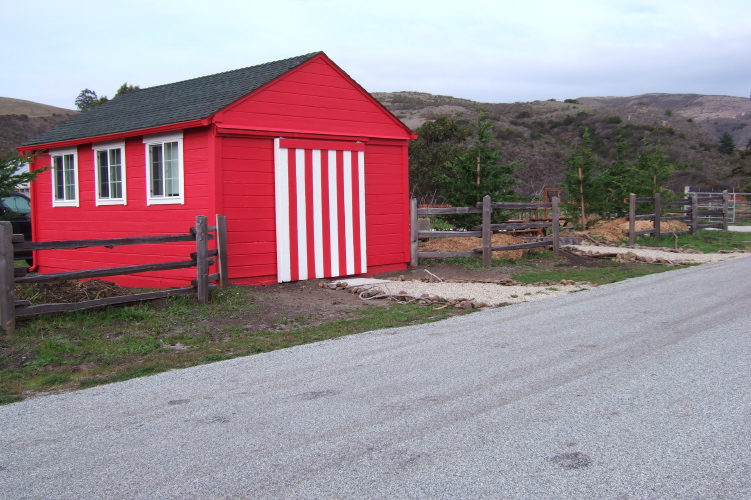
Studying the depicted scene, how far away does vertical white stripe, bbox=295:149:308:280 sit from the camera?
42.1ft

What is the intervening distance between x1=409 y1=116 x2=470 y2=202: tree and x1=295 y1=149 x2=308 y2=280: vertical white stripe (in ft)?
65.3

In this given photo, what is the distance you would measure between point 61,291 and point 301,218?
15.3 ft

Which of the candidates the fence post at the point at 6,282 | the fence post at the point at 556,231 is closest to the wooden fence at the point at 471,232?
the fence post at the point at 556,231

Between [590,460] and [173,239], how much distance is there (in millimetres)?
7329

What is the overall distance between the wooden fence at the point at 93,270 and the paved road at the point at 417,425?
2.70 metres

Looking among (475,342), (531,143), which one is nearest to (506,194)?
(475,342)

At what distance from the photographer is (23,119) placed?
5797cm

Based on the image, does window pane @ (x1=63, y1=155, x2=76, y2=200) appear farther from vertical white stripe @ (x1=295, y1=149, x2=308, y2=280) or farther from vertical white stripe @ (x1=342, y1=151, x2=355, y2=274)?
vertical white stripe @ (x1=342, y1=151, x2=355, y2=274)

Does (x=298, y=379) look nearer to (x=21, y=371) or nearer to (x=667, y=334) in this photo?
(x=21, y=371)

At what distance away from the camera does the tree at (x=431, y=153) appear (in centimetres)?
3488

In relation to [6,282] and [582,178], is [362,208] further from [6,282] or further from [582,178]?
[582,178]

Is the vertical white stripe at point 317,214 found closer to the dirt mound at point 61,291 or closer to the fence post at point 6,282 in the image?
the dirt mound at point 61,291

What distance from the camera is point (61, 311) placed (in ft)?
27.9

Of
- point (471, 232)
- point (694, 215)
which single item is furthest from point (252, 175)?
point (694, 215)
